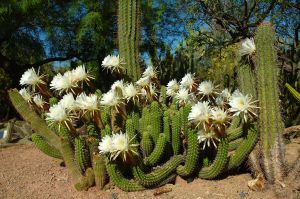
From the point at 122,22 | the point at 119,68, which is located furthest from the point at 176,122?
the point at 122,22

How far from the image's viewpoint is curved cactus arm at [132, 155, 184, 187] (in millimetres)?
3592

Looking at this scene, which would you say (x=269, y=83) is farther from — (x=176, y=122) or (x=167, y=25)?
(x=167, y=25)

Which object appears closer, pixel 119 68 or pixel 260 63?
pixel 260 63

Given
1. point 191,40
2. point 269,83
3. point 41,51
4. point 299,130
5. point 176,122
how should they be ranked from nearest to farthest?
point 269,83 → point 176,122 → point 299,130 → point 191,40 → point 41,51

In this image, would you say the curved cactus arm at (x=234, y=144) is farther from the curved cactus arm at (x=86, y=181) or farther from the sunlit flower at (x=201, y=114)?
the curved cactus arm at (x=86, y=181)

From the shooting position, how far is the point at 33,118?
4.31 metres

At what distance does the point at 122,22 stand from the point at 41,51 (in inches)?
272

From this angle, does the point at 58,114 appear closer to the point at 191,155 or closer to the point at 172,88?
the point at 191,155

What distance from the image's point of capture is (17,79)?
454 inches

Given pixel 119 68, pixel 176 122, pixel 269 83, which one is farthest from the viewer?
pixel 119 68

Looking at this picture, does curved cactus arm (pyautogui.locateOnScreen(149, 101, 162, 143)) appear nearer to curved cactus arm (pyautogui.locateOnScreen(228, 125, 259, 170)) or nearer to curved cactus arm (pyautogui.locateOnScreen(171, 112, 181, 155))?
curved cactus arm (pyautogui.locateOnScreen(171, 112, 181, 155))

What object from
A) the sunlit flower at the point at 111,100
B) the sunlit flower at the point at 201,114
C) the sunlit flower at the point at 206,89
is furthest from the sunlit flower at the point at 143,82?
the sunlit flower at the point at 201,114

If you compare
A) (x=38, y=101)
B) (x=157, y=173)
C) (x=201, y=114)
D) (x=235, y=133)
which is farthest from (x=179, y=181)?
(x=38, y=101)

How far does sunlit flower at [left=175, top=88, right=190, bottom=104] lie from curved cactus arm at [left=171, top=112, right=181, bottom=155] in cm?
27
